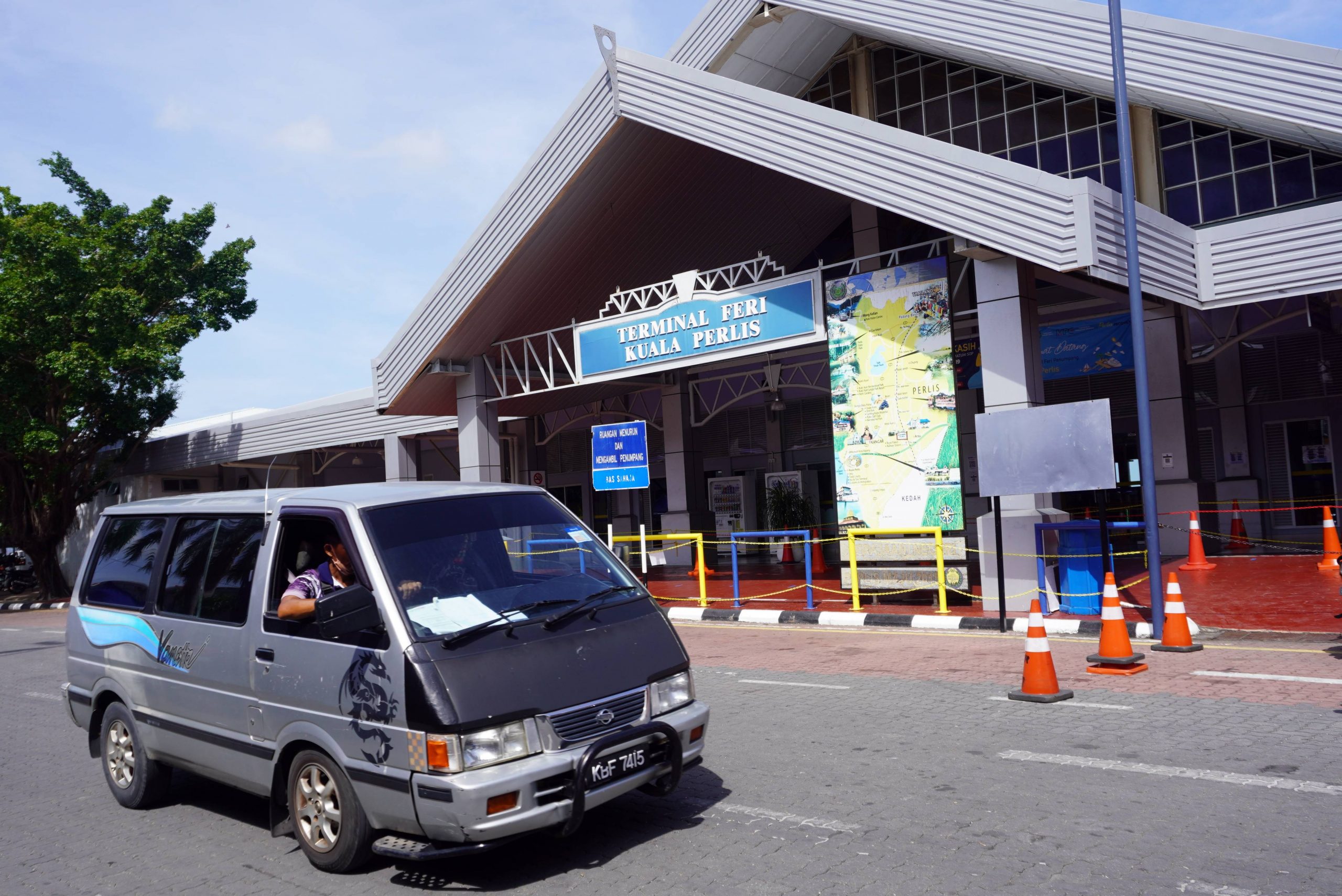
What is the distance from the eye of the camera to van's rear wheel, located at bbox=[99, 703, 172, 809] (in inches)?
251

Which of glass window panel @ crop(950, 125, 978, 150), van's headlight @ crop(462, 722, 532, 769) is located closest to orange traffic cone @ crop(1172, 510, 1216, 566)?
glass window panel @ crop(950, 125, 978, 150)

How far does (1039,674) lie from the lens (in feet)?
26.5

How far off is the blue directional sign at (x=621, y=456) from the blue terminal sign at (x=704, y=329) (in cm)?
127

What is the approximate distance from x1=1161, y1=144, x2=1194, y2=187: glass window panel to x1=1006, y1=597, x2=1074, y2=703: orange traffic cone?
457 inches

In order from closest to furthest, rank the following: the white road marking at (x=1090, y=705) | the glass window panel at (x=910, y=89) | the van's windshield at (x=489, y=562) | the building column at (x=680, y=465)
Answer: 1. the van's windshield at (x=489, y=562)
2. the white road marking at (x=1090, y=705)
3. the glass window panel at (x=910, y=89)
4. the building column at (x=680, y=465)

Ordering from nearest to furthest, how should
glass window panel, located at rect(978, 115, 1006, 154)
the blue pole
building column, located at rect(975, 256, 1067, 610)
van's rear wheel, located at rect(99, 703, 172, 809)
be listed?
1. van's rear wheel, located at rect(99, 703, 172, 809)
2. the blue pole
3. building column, located at rect(975, 256, 1067, 610)
4. glass window panel, located at rect(978, 115, 1006, 154)

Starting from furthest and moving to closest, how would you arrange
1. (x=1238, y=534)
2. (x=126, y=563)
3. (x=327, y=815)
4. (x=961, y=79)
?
(x=1238, y=534) < (x=961, y=79) < (x=126, y=563) < (x=327, y=815)

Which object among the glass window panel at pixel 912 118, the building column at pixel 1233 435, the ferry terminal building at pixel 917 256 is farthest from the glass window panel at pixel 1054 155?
the building column at pixel 1233 435

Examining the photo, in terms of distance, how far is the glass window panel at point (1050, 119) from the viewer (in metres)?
17.6

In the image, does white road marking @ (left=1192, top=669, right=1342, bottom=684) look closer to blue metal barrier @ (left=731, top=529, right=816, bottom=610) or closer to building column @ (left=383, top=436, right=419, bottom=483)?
blue metal barrier @ (left=731, top=529, right=816, bottom=610)

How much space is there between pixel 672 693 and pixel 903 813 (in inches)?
55.3

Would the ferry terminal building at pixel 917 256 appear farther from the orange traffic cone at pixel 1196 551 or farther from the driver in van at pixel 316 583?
the driver in van at pixel 316 583

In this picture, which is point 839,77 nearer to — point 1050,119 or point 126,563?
point 1050,119

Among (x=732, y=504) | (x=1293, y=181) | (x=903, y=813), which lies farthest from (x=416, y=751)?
(x=732, y=504)
